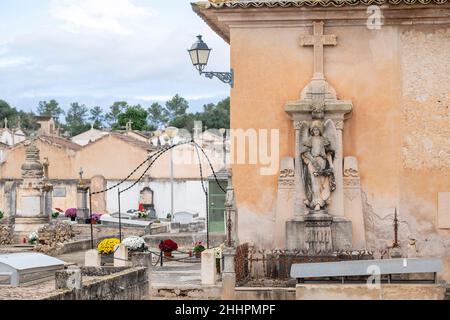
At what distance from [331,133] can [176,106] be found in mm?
123876

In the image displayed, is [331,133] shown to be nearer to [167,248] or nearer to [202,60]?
[202,60]

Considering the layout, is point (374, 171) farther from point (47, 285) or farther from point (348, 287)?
point (47, 285)

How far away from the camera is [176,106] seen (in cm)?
14088

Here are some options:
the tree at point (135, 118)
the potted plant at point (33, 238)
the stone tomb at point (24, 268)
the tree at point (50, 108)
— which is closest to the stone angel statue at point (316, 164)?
the stone tomb at point (24, 268)

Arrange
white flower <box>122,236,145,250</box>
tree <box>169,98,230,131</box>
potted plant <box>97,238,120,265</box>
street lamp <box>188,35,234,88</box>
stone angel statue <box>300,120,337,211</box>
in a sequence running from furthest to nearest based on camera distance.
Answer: tree <box>169,98,230,131</box>
potted plant <box>97,238,120,265</box>
white flower <box>122,236,145,250</box>
street lamp <box>188,35,234,88</box>
stone angel statue <box>300,120,337,211</box>

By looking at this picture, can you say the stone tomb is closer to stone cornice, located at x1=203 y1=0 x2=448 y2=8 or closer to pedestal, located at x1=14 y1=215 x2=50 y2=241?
stone cornice, located at x1=203 y1=0 x2=448 y2=8

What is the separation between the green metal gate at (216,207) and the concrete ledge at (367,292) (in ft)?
46.0

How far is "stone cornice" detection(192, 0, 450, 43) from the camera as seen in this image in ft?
57.3


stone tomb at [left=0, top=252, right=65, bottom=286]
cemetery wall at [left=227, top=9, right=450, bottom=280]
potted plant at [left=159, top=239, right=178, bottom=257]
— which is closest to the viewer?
stone tomb at [left=0, top=252, right=65, bottom=286]

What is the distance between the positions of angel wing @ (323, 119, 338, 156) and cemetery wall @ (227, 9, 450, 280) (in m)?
0.40

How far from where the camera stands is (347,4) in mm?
17500

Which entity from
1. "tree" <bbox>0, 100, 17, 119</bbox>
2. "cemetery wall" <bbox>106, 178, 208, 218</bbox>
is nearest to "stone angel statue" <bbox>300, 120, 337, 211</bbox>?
"cemetery wall" <bbox>106, 178, 208, 218</bbox>

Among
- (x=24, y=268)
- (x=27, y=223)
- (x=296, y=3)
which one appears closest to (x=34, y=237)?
(x=27, y=223)
